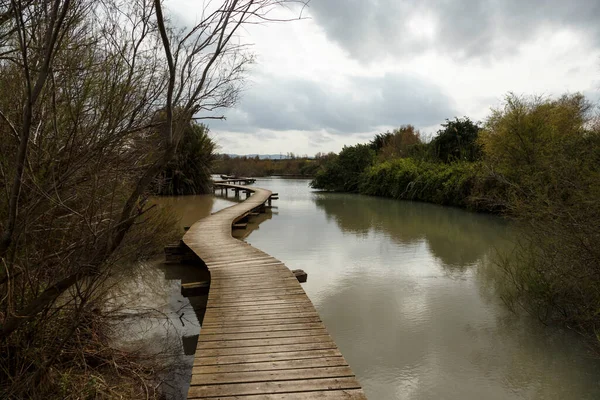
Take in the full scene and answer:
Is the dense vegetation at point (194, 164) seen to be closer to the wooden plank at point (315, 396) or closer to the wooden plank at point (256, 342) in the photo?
the wooden plank at point (256, 342)

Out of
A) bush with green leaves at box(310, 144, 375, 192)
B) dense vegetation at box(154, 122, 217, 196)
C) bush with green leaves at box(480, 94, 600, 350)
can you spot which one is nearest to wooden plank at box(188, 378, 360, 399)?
bush with green leaves at box(480, 94, 600, 350)

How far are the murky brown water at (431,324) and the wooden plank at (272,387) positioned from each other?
923 mm

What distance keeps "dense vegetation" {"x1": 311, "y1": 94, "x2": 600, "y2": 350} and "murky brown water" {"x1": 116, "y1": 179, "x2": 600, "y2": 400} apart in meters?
0.42

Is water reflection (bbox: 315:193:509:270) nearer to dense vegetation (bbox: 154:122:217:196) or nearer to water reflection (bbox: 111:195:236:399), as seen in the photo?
water reflection (bbox: 111:195:236:399)

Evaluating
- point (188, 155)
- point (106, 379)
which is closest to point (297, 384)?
point (106, 379)

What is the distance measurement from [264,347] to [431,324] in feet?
8.14

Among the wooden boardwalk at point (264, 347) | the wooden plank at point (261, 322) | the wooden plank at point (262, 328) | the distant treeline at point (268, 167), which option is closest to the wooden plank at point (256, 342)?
the wooden boardwalk at point (264, 347)

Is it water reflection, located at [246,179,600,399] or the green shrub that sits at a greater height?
the green shrub

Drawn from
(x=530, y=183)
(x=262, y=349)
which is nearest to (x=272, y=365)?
(x=262, y=349)

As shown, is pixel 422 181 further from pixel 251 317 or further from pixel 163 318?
pixel 251 317

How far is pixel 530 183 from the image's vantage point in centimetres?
521

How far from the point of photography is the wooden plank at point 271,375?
268cm

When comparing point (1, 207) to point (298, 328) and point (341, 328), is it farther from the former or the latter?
point (341, 328)

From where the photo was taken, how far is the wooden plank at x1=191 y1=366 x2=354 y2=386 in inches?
106
